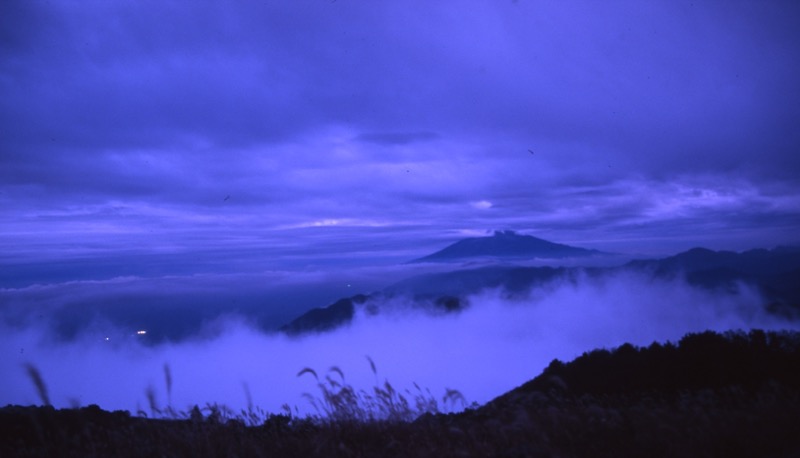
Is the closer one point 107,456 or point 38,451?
point 107,456

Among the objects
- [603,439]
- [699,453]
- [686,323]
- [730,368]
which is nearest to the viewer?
[699,453]

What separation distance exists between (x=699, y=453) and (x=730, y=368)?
9966 millimetres

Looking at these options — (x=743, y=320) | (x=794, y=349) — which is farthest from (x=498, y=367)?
(x=794, y=349)

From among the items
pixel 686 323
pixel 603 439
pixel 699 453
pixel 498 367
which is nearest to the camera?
pixel 699 453

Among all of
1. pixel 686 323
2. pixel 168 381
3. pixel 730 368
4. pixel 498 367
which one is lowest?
pixel 498 367

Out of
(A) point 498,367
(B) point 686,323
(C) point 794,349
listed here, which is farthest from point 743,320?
(C) point 794,349

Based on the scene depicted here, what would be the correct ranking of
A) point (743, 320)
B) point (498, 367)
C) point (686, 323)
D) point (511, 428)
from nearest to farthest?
point (511, 428), point (743, 320), point (686, 323), point (498, 367)

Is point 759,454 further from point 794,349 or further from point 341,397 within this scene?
Answer: point 794,349

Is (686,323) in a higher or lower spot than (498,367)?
higher

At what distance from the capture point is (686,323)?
164m

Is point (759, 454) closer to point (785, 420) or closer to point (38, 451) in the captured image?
point (785, 420)

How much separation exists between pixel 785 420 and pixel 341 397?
561 centimetres

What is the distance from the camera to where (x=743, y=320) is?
133 meters

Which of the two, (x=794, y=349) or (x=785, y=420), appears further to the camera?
(x=794, y=349)
